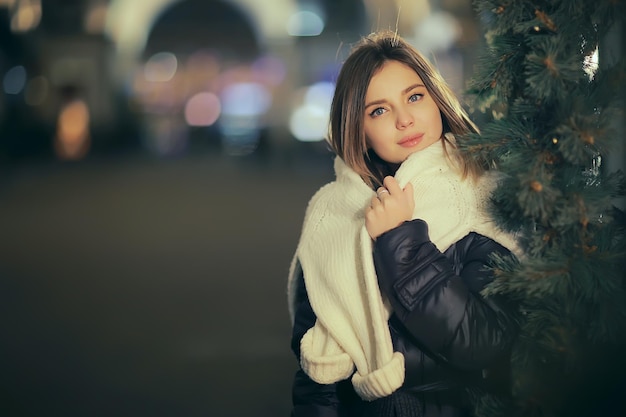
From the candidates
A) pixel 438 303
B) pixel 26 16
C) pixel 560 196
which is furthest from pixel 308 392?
pixel 26 16

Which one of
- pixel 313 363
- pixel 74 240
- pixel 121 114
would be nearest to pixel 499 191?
pixel 313 363

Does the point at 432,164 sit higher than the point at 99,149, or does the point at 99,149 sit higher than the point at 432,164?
the point at 432,164

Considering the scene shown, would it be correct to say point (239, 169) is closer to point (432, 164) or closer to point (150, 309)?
point (150, 309)

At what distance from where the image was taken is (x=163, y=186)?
66.3 ft

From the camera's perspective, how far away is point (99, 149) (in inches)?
1310

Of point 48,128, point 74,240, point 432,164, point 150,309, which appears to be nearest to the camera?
point 432,164

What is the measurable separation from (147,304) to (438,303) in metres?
6.01

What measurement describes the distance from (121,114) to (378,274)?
124ft

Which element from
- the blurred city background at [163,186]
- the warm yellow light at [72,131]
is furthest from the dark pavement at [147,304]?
the warm yellow light at [72,131]

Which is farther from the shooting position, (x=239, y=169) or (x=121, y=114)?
(x=121, y=114)

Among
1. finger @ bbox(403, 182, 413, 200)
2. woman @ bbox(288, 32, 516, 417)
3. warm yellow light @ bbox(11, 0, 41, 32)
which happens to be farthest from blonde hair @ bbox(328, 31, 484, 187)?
warm yellow light @ bbox(11, 0, 41, 32)

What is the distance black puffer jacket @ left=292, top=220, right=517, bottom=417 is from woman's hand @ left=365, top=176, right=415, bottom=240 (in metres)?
0.03

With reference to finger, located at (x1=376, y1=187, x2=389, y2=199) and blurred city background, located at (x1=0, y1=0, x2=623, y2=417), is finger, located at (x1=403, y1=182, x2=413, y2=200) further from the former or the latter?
blurred city background, located at (x1=0, y1=0, x2=623, y2=417)

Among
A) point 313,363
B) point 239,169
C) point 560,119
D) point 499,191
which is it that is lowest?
point 239,169
